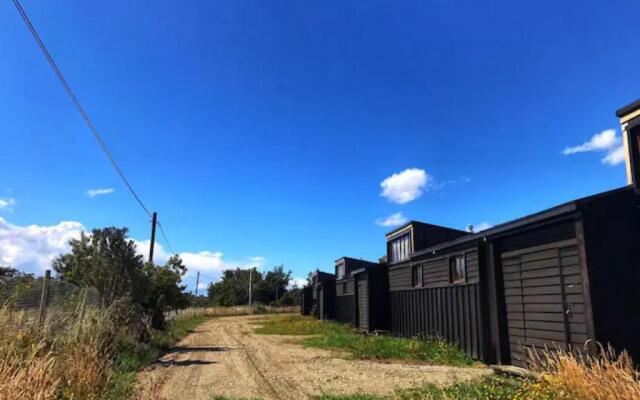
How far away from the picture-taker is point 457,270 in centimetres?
1528

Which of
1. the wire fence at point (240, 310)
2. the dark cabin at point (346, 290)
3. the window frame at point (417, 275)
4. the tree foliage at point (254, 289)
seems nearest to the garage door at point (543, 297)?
the window frame at point (417, 275)

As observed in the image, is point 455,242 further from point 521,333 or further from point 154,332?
point 154,332

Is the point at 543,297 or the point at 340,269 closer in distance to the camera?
the point at 543,297

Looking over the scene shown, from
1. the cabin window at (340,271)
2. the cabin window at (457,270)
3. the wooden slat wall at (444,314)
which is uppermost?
the cabin window at (340,271)

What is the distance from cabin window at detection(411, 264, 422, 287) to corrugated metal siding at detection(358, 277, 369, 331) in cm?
489

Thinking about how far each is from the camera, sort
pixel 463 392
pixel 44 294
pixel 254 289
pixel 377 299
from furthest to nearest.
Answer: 1. pixel 254 289
2. pixel 377 299
3. pixel 44 294
4. pixel 463 392

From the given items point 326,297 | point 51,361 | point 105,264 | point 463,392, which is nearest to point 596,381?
point 463,392

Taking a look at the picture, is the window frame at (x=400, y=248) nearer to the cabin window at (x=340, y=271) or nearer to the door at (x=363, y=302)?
the door at (x=363, y=302)

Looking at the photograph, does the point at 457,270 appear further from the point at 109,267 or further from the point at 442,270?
the point at 109,267

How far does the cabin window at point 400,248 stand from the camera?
22.4 meters

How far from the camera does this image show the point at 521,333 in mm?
11492

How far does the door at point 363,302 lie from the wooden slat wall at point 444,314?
285 centimetres

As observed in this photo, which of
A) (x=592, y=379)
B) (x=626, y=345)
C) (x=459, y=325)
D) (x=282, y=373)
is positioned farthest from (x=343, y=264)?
(x=592, y=379)

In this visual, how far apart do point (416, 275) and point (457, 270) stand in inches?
156
